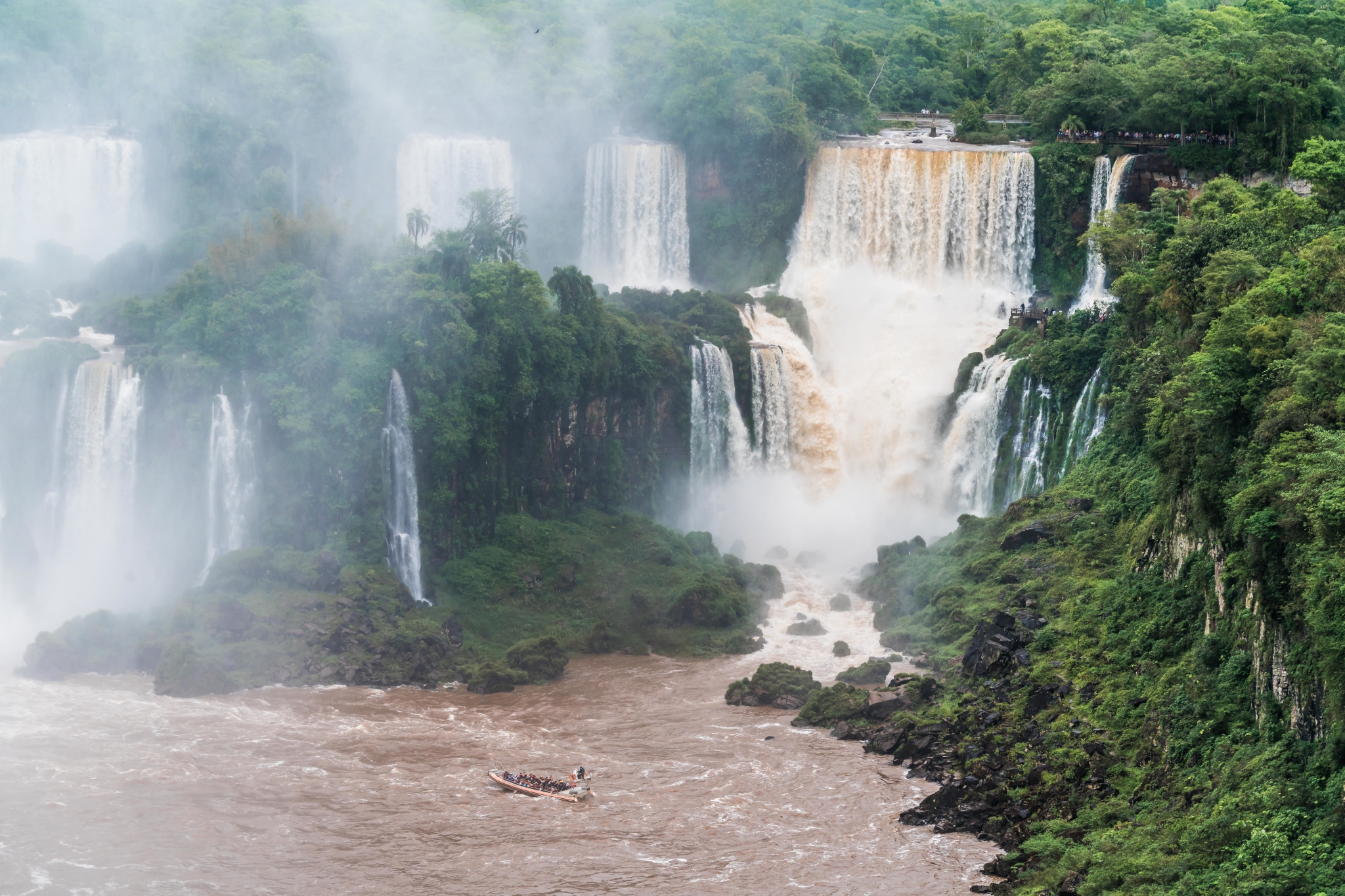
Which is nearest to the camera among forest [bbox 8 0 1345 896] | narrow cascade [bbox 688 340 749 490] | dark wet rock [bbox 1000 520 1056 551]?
forest [bbox 8 0 1345 896]

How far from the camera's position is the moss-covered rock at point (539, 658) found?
4484cm

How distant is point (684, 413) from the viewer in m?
58.2

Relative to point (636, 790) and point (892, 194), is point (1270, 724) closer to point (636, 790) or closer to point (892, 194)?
point (636, 790)

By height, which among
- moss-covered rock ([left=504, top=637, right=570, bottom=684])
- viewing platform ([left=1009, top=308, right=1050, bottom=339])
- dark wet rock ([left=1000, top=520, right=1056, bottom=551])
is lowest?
moss-covered rock ([left=504, top=637, right=570, bottom=684])

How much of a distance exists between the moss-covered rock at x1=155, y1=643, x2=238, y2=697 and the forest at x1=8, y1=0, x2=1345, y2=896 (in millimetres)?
121

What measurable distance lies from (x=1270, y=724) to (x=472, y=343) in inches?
1147

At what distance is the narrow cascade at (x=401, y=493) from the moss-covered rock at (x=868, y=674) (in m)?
13.8

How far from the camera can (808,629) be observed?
48.1m

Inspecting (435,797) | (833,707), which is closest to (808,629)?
(833,707)

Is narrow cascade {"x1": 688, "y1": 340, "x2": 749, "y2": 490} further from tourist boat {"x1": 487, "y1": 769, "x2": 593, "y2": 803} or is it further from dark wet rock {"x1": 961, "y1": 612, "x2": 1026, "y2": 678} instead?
tourist boat {"x1": 487, "y1": 769, "x2": 593, "y2": 803}

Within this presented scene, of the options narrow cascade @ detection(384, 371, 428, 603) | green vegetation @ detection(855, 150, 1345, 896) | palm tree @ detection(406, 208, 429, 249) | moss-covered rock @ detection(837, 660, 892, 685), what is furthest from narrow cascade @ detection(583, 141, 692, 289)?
moss-covered rock @ detection(837, 660, 892, 685)

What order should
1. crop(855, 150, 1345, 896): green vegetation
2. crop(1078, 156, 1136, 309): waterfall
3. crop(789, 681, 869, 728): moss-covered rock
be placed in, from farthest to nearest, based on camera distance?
crop(1078, 156, 1136, 309): waterfall
crop(789, 681, 869, 728): moss-covered rock
crop(855, 150, 1345, 896): green vegetation

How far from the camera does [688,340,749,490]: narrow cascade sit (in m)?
58.3

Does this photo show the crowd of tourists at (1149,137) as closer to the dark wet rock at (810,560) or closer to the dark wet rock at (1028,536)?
the dark wet rock at (810,560)
